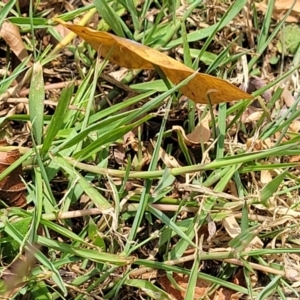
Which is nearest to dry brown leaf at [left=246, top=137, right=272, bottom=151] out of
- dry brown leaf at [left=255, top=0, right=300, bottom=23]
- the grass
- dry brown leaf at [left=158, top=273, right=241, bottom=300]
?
the grass

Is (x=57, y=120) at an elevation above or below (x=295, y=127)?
above

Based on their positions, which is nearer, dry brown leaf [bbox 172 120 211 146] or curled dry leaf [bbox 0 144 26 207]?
curled dry leaf [bbox 0 144 26 207]

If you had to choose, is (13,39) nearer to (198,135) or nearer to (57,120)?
(57,120)

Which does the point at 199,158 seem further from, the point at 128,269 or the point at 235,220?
the point at 128,269

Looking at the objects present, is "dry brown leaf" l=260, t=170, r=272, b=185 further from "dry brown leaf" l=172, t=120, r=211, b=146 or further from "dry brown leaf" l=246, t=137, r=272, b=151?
"dry brown leaf" l=172, t=120, r=211, b=146

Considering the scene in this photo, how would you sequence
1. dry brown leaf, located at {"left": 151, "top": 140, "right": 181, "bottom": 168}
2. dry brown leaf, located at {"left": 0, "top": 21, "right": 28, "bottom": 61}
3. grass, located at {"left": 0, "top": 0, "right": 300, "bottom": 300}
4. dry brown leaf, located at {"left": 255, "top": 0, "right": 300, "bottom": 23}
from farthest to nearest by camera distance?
dry brown leaf, located at {"left": 255, "top": 0, "right": 300, "bottom": 23}, dry brown leaf, located at {"left": 0, "top": 21, "right": 28, "bottom": 61}, dry brown leaf, located at {"left": 151, "top": 140, "right": 181, "bottom": 168}, grass, located at {"left": 0, "top": 0, "right": 300, "bottom": 300}

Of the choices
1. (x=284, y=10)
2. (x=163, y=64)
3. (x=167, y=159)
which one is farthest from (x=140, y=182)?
(x=284, y=10)

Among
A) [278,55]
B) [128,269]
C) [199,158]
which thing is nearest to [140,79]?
[199,158]

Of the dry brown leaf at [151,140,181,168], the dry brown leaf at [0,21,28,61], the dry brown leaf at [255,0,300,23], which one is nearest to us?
the dry brown leaf at [151,140,181,168]
